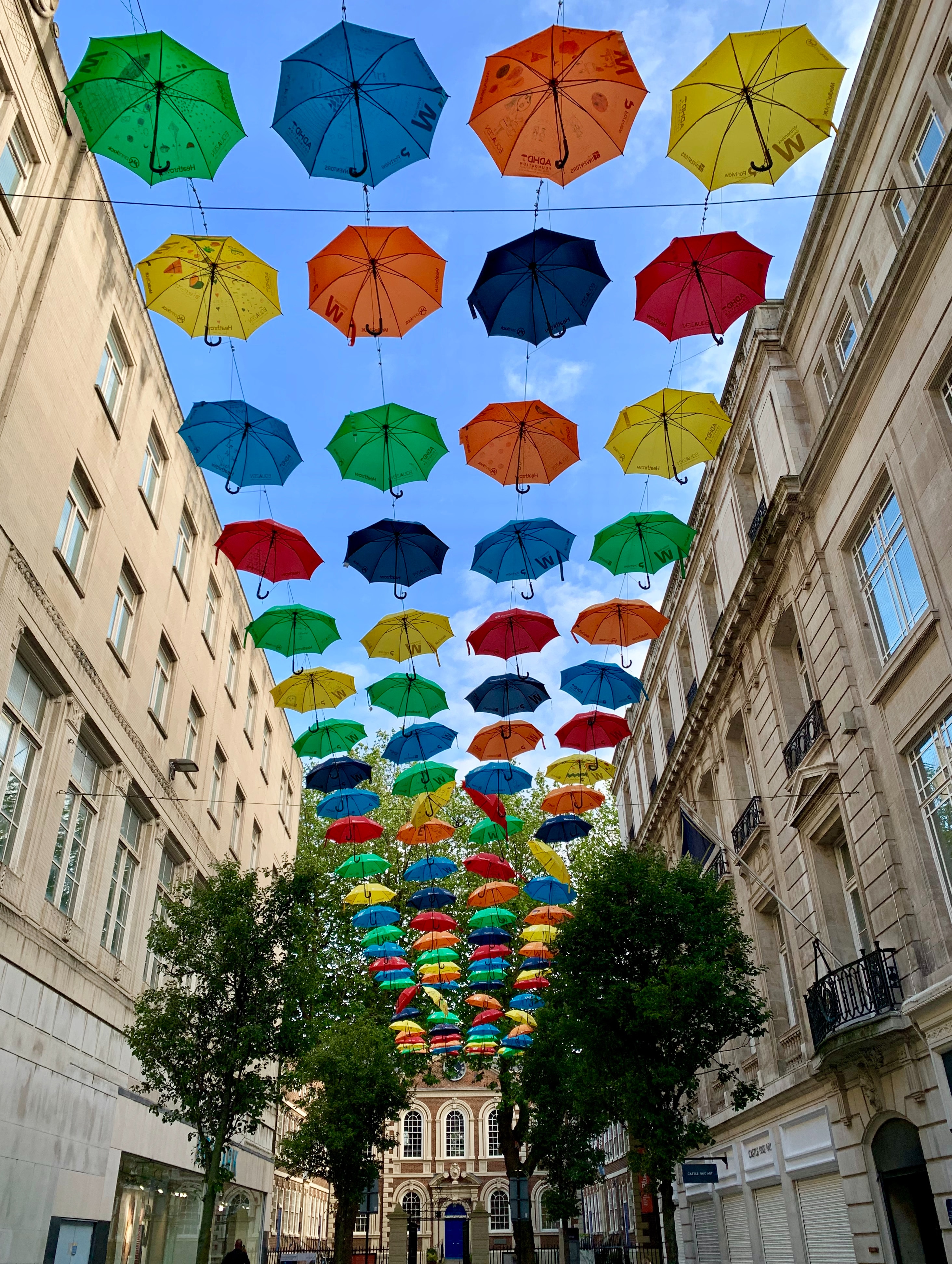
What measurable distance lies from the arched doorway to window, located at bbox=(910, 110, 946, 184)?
13.8 m

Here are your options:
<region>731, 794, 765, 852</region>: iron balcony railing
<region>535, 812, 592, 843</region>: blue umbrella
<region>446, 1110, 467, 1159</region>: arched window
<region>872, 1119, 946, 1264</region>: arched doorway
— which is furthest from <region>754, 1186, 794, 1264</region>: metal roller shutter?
<region>446, 1110, 467, 1159</region>: arched window

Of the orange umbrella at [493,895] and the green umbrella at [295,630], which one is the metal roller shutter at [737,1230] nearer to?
the orange umbrella at [493,895]

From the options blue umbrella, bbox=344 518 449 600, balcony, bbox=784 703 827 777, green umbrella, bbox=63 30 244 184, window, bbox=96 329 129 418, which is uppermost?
window, bbox=96 329 129 418

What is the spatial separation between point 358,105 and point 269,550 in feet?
28.2

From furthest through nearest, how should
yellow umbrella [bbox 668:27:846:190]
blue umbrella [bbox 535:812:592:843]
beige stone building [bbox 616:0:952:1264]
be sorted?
blue umbrella [bbox 535:812:592:843], beige stone building [bbox 616:0:952:1264], yellow umbrella [bbox 668:27:846:190]

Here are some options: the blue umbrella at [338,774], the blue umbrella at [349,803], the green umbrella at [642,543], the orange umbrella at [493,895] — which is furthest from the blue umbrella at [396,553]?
the orange umbrella at [493,895]

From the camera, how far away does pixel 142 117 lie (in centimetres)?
1226

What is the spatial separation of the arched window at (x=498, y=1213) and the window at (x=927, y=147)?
66.1 m

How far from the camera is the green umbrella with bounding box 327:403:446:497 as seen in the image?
15750mm

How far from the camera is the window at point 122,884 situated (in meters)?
19.2

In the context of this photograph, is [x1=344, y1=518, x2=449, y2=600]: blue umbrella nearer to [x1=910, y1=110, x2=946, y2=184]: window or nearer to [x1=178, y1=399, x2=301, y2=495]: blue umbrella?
[x1=178, y1=399, x2=301, y2=495]: blue umbrella

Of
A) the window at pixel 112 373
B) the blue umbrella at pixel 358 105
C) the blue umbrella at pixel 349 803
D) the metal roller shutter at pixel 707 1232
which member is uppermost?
the window at pixel 112 373

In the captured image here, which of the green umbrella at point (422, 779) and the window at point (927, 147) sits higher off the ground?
the window at point (927, 147)

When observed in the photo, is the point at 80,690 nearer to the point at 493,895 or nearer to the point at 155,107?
the point at 155,107
